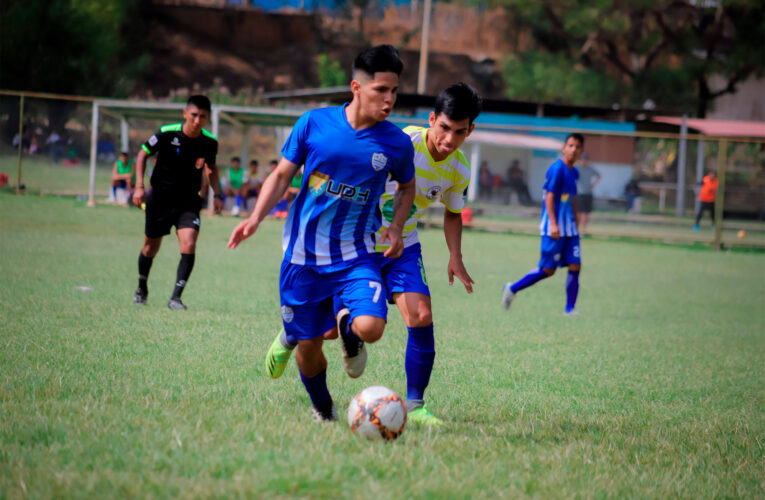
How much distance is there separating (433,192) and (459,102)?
29.8 inches

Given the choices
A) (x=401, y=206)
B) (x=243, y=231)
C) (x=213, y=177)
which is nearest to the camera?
(x=243, y=231)

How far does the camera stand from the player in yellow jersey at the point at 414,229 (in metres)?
4.69

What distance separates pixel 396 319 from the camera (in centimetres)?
900

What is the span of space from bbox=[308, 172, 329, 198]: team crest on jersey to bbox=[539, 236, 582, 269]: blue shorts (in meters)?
6.15

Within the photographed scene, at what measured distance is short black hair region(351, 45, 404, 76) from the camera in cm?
415

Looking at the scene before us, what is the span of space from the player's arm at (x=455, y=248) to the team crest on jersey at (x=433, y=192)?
0.13m

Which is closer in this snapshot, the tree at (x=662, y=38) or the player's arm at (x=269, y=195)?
the player's arm at (x=269, y=195)

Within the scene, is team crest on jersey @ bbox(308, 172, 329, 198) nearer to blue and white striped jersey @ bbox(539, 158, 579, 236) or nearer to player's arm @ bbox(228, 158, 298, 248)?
player's arm @ bbox(228, 158, 298, 248)

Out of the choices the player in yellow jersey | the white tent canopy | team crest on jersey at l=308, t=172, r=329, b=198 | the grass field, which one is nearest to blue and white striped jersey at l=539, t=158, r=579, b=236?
the grass field

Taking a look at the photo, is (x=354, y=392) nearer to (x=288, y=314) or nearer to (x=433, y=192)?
(x=288, y=314)

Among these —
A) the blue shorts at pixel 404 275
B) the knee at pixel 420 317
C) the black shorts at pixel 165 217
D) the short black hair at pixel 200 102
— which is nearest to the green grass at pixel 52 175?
the black shorts at pixel 165 217

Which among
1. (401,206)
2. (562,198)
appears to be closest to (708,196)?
(562,198)

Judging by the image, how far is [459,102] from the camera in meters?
4.61

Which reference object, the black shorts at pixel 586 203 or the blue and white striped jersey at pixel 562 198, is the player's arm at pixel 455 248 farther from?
the black shorts at pixel 586 203
